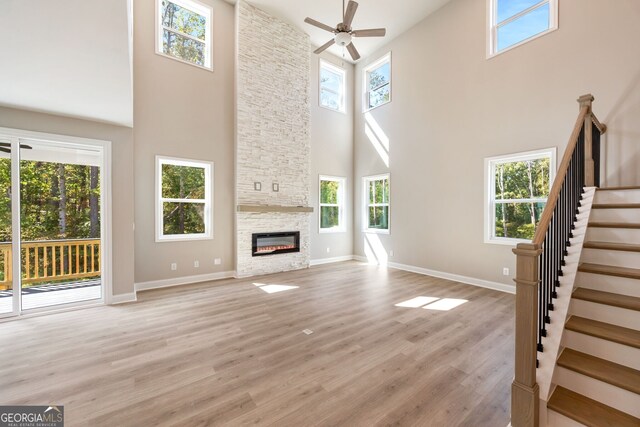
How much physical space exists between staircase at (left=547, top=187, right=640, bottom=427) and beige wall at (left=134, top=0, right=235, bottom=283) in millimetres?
5246

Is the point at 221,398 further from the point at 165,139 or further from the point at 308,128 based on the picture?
the point at 308,128

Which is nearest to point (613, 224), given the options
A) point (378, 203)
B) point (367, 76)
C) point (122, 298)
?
point (378, 203)

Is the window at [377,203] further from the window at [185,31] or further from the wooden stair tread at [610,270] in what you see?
the window at [185,31]

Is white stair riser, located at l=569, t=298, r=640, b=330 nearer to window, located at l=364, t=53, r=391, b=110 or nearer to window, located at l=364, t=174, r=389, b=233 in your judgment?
window, located at l=364, t=174, r=389, b=233

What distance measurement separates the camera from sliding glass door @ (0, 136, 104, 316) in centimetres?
340

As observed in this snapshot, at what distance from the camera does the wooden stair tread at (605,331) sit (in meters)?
1.69

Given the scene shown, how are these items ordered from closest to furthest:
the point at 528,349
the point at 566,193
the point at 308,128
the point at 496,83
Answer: the point at 528,349, the point at 566,193, the point at 496,83, the point at 308,128

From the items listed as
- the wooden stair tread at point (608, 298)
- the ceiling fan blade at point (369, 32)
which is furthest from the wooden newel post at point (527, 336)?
the ceiling fan blade at point (369, 32)

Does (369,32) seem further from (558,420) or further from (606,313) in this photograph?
(558,420)

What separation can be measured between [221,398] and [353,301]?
2423mm

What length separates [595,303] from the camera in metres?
1.98

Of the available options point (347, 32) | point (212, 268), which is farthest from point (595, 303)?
point (212, 268)

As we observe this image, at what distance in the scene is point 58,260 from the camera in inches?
167

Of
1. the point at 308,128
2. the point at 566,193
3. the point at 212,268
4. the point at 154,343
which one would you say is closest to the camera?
the point at 566,193
